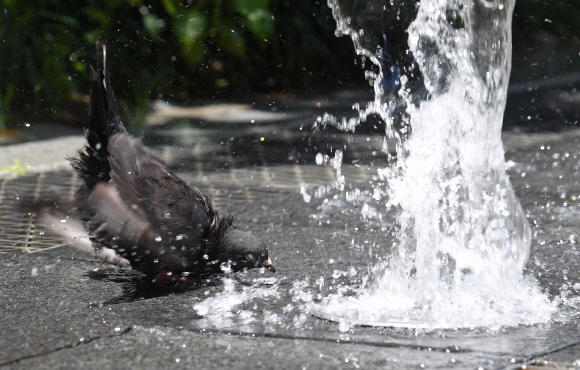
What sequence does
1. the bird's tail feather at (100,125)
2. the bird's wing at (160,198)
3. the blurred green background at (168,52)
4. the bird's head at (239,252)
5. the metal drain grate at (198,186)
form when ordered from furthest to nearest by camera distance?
the blurred green background at (168,52)
the metal drain grate at (198,186)
the bird's tail feather at (100,125)
the bird's head at (239,252)
the bird's wing at (160,198)

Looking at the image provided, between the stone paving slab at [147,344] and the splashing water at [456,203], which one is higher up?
the splashing water at [456,203]

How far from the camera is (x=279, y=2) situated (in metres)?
9.96

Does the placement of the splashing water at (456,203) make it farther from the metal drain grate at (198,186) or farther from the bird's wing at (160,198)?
the metal drain grate at (198,186)

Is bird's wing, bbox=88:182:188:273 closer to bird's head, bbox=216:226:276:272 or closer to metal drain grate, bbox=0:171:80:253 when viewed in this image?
bird's head, bbox=216:226:276:272

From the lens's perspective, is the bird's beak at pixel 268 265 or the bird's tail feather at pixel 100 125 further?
the bird's tail feather at pixel 100 125

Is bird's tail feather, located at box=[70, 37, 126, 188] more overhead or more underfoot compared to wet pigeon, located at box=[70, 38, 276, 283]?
more overhead

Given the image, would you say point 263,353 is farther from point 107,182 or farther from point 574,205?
point 574,205

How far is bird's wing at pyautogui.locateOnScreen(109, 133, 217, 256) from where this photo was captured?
12.0 ft

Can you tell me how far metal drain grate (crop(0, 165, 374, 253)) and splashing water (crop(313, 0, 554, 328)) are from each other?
1007 mm

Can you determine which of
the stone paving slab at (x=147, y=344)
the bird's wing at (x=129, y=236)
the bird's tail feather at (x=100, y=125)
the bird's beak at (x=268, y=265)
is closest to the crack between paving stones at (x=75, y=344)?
the stone paving slab at (x=147, y=344)

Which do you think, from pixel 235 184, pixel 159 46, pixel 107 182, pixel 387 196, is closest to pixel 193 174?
pixel 235 184

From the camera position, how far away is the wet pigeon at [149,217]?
3.67m

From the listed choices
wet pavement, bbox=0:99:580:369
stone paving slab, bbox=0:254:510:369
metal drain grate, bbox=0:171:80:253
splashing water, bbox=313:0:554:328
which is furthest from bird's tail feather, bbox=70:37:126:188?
splashing water, bbox=313:0:554:328

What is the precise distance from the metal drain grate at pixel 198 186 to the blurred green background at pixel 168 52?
2.30 m
